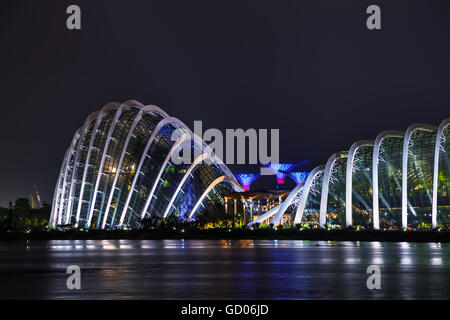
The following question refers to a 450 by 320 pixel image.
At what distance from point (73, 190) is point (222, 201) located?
31.5m

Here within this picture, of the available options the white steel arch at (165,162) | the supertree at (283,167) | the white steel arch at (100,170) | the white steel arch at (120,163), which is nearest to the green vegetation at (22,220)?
the white steel arch at (100,170)

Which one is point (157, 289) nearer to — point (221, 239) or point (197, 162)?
point (221, 239)

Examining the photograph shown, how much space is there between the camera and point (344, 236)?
86.0m

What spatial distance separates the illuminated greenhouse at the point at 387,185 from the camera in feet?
284

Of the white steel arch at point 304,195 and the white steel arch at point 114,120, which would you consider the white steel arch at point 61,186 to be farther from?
the white steel arch at point 304,195

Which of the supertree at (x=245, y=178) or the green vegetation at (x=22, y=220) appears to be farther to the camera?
the supertree at (x=245, y=178)

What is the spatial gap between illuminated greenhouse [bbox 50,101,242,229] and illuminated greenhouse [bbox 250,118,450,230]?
20131 millimetres

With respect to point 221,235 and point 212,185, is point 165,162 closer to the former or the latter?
point 212,185

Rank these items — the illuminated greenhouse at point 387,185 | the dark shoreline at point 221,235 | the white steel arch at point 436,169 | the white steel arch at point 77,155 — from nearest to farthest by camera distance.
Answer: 1. the white steel arch at point 436,169
2. the dark shoreline at point 221,235
3. the illuminated greenhouse at point 387,185
4. the white steel arch at point 77,155

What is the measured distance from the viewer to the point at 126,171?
4387 inches

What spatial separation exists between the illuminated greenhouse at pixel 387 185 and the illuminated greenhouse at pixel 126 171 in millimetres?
20131

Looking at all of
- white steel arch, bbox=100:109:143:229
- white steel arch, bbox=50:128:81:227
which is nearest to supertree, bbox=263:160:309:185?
white steel arch, bbox=100:109:143:229

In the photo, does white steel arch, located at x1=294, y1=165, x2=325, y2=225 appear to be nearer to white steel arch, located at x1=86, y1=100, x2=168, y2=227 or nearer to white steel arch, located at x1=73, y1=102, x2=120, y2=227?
white steel arch, located at x1=86, y1=100, x2=168, y2=227

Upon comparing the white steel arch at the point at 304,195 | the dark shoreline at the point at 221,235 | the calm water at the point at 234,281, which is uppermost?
the white steel arch at the point at 304,195
